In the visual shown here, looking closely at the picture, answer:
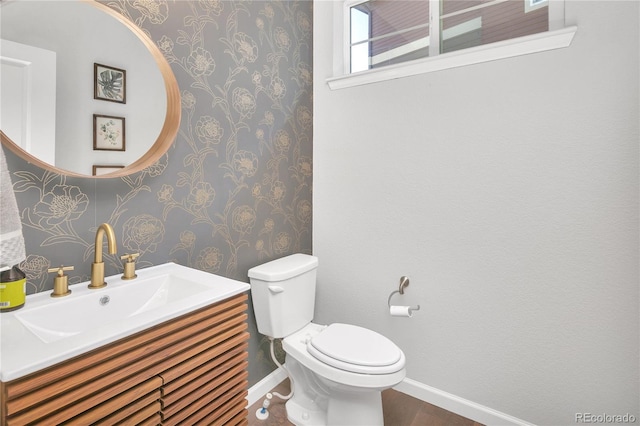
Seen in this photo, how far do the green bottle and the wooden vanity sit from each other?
A: 36 cm

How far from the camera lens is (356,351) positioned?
146cm

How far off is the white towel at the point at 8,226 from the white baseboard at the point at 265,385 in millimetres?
1325

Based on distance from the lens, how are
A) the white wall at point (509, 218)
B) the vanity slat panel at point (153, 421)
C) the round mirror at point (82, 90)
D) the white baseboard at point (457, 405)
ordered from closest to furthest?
the vanity slat panel at point (153, 421) < the round mirror at point (82, 90) < the white wall at point (509, 218) < the white baseboard at point (457, 405)

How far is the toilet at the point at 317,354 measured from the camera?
1384 mm

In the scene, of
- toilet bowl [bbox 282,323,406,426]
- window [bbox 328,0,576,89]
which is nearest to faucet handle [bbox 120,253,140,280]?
toilet bowl [bbox 282,323,406,426]

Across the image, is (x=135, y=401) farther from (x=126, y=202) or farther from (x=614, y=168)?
(x=614, y=168)

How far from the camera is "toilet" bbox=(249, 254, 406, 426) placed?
1384 millimetres

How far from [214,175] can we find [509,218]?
4.65ft

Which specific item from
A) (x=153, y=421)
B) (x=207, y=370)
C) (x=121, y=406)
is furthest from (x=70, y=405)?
(x=207, y=370)

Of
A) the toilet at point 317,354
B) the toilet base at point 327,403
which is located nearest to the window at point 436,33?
→ the toilet at point 317,354

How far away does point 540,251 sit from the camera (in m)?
1.52

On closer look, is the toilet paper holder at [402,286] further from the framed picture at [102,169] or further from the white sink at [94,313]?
the framed picture at [102,169]

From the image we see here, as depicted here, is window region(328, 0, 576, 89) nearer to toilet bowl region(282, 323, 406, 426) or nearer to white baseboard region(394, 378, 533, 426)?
Answer: toilet bowl region(282, 323, 406, 426)

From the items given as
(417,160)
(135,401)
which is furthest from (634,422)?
(135,401)
